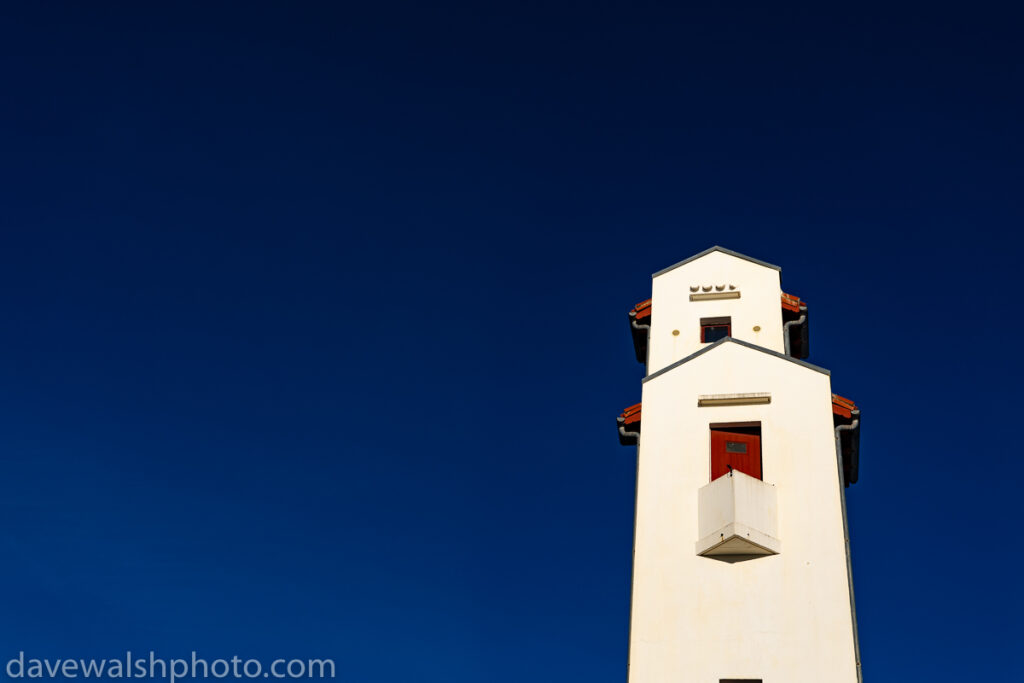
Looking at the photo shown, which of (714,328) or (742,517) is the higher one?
(714,328)

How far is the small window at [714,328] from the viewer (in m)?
34.8

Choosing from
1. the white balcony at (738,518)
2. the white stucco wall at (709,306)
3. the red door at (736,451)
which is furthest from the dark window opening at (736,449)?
the white stucco wall at (709,306)

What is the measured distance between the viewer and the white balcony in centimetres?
2666

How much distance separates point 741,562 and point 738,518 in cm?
121

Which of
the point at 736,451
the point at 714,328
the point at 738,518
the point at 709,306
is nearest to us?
the point at 738,518

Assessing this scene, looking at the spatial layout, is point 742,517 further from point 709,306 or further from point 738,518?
point 709,306

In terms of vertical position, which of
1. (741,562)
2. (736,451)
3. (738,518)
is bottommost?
(741,562)

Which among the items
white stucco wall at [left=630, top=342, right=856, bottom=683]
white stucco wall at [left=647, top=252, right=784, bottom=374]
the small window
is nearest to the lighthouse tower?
white stucco wall at [left=630, top=342, right=856, bottom=683]

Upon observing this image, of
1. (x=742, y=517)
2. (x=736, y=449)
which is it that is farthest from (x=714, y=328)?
(x=742, y=517)

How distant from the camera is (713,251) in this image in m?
36.7

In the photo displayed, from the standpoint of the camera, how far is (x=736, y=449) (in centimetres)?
2927

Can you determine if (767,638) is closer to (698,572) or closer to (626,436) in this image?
(698,572)

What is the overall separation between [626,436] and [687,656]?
26.3 feet

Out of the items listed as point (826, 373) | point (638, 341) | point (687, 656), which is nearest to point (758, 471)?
point (826, 373)
